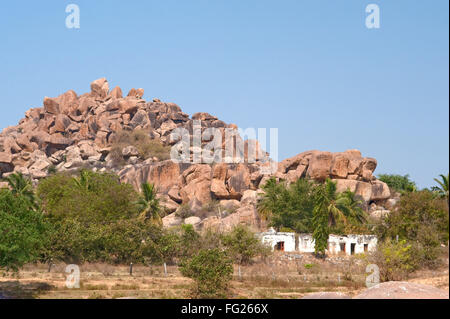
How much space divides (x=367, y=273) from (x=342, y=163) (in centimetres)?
4466

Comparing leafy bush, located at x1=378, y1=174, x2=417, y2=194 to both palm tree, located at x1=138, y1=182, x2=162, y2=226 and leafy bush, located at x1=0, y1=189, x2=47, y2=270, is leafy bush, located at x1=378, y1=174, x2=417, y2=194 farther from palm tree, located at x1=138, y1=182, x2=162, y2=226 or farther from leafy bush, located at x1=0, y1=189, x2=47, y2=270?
leafy bush, located at x1=0, y1=189, x2=47, y2=270

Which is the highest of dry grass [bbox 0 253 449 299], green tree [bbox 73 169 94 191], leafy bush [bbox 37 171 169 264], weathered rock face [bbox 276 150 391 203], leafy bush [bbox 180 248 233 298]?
weathered rock face [bbox 276 150 391 203]

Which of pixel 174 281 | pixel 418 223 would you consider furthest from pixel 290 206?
pixel 174 281

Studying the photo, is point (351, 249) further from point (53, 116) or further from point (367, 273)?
point (53, 116)

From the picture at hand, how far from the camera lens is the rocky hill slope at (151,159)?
83438 mm

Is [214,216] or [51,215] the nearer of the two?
[51,215]

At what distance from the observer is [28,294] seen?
32625mm

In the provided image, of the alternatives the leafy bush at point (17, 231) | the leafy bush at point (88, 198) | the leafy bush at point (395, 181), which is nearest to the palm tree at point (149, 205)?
the leafy bush at point (88, 198)

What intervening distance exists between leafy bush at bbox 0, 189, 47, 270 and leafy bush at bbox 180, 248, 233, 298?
9.45 meters

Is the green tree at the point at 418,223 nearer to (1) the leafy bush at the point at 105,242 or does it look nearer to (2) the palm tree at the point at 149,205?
(1) the leafy bush at the point at 105,242

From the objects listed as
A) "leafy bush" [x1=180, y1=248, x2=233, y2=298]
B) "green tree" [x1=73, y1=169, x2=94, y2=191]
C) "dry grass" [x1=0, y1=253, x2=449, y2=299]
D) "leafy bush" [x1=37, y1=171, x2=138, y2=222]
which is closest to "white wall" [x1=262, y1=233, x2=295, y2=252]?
"dry grass" [x1=0, y1=253, x2=449, y2=299]

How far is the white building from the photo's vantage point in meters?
58.0

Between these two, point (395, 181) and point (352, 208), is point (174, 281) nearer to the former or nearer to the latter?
point (352, 208)
